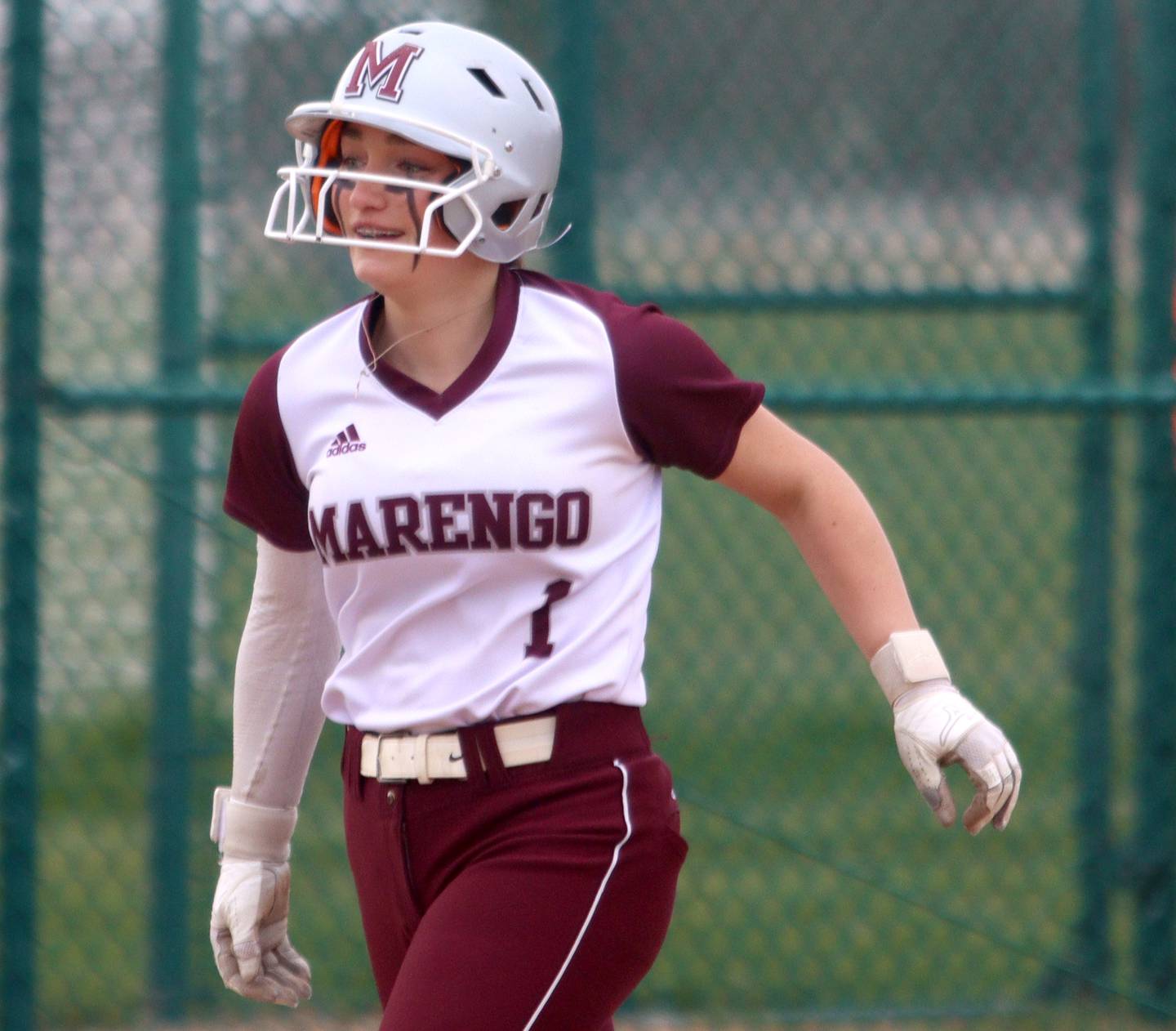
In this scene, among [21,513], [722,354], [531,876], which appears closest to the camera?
[531,876]

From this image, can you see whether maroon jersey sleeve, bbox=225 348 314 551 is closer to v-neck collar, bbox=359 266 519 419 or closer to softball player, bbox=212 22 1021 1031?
softball player, bbox=212 22 1021 1031

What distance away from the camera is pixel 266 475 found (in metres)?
2.44

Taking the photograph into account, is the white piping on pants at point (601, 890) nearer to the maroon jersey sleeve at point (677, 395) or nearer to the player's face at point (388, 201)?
the maroon jersey sleeve at point (677, 395)

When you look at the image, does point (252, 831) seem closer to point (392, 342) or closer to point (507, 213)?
point (392, 342)

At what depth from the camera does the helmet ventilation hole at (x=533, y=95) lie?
2.39 m

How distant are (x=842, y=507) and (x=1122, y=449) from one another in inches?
101

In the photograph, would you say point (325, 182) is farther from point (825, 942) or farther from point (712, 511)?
point (712, 511)

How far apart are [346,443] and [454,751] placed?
429 mm

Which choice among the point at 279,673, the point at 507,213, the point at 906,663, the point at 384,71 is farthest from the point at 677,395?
the point at 279,673

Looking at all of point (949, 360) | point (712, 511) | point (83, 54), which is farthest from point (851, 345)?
point (83, 54)

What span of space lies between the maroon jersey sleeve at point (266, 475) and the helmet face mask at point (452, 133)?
0.23m

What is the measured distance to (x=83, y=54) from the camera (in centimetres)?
386

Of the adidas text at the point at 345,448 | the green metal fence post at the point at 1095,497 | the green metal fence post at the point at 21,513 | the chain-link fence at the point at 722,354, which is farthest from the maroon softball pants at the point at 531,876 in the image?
the green metal fence post at the point at 1095,497

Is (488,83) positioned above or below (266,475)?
above
